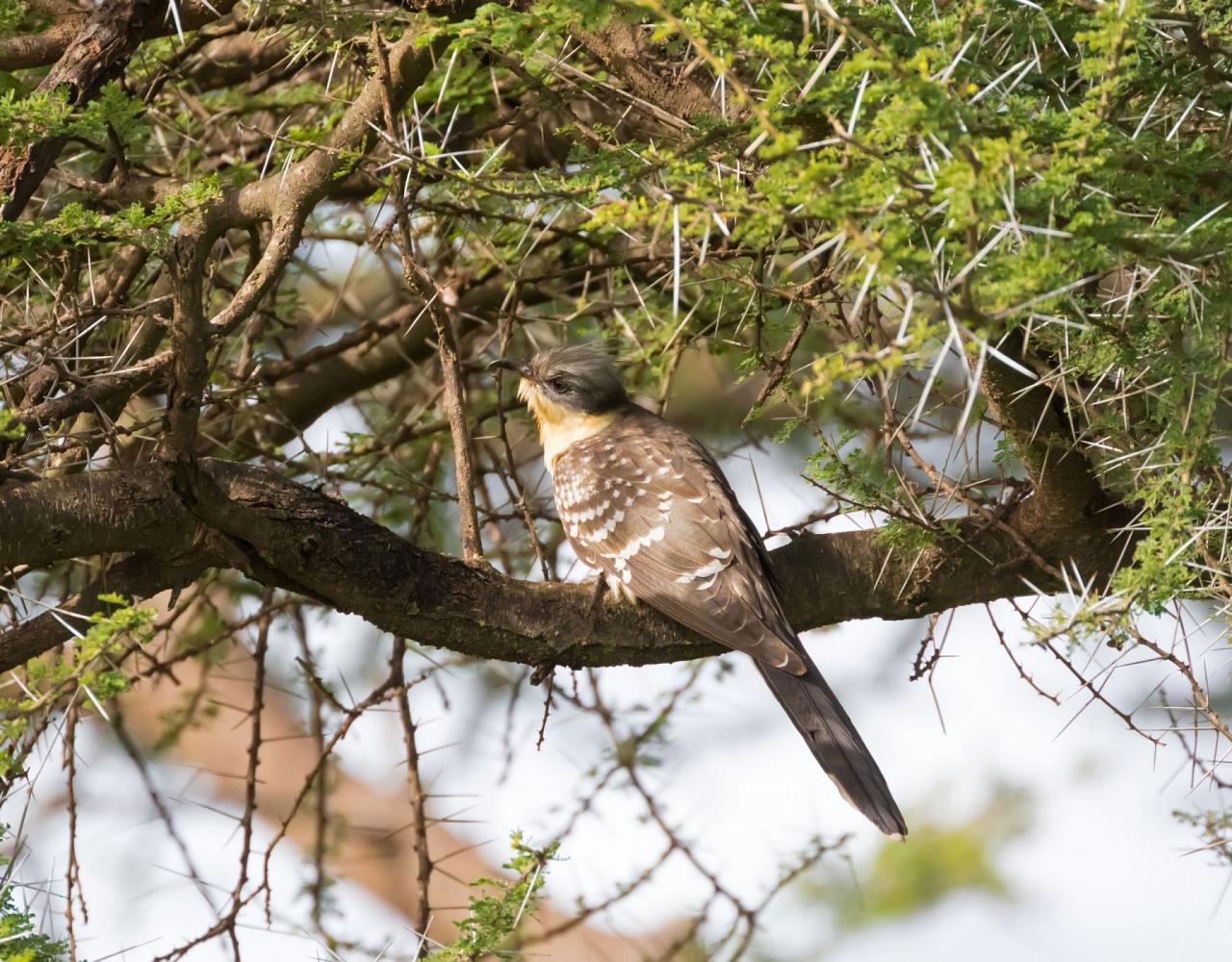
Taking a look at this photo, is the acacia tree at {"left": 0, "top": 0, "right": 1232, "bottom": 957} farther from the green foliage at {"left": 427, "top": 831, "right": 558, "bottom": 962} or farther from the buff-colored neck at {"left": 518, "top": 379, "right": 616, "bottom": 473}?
the buff-colored neck at {"left": 518, "top": 379, "right": 616, "bottom": 473}

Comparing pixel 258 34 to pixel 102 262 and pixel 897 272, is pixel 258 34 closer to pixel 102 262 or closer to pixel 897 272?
pixel 102 262

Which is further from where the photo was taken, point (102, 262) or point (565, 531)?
point (565, 531)

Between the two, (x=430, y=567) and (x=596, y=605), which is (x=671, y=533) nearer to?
(x=596, y=605)

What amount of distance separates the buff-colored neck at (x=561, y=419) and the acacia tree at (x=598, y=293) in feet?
0.70

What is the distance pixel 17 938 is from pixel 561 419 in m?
2.67

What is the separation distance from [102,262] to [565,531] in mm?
1633

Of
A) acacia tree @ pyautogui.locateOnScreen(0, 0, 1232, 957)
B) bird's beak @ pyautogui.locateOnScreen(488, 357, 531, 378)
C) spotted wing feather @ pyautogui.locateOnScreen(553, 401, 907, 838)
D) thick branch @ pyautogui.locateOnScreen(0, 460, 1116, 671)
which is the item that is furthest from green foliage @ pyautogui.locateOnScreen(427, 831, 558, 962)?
bird's beak @ pyautogui.locateOnScreen(488, 357, 531, 378)

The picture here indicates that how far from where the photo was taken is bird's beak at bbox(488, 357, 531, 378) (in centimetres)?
426

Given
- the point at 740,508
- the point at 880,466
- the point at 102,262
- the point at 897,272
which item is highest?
the point at 102,262

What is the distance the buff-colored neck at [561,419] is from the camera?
465cm

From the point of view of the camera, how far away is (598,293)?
4641mm

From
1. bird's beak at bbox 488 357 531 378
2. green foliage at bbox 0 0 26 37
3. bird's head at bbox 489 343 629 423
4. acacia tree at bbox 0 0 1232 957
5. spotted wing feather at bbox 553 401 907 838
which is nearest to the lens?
acacia tree at bbox 0 0 1232 957

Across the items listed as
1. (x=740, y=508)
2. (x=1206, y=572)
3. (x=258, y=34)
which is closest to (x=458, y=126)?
(x=258, y=34)

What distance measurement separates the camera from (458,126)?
4.24 m
